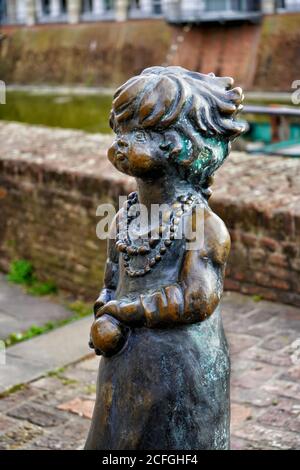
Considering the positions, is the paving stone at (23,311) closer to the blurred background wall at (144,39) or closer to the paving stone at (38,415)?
the paving stone at (38,415)

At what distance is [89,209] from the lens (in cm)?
729

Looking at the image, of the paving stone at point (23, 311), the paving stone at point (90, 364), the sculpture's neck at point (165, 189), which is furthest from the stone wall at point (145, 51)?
the sculpture's neck at point (165, 189)

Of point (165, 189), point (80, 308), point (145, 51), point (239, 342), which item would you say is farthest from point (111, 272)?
point (145, 51)

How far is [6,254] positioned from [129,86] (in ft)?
19.3

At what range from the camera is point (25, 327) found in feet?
22.2

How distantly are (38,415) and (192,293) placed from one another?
235 centimetres

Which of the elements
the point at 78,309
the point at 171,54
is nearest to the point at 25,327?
the point at 78,309

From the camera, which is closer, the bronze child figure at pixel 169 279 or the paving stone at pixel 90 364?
the bronze child figure at pixel 169 279

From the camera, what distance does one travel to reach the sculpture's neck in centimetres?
289

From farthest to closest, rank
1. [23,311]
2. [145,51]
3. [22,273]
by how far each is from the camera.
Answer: [145,51] < [22,273] < [23,311]

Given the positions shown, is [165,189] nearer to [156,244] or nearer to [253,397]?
[156,244]

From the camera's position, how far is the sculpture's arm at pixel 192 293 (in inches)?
109

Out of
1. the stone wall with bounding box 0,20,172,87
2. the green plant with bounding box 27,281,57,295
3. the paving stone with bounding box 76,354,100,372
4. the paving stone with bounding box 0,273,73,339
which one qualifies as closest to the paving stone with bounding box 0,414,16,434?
the paving stone with bounding box 76,354,100,372

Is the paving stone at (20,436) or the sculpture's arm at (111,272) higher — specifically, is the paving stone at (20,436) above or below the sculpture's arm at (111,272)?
below
